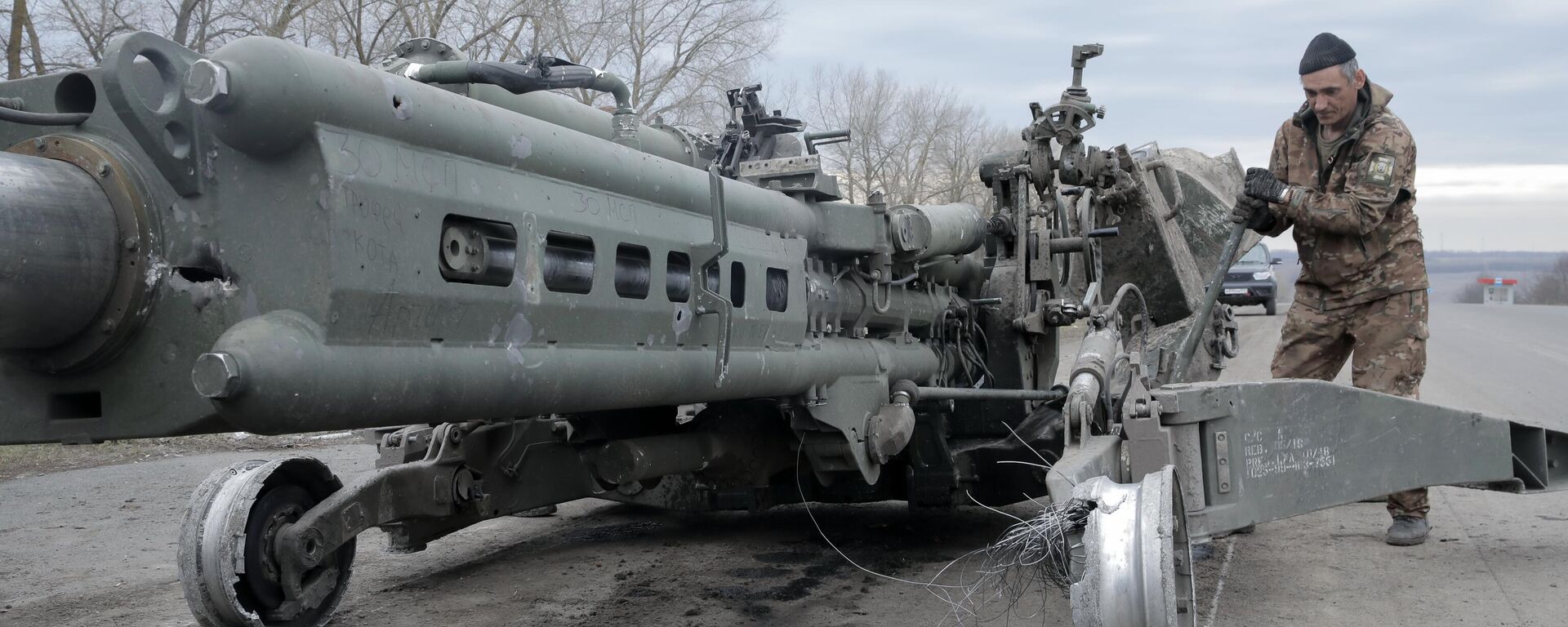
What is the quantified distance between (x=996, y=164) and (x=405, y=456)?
3318 mm

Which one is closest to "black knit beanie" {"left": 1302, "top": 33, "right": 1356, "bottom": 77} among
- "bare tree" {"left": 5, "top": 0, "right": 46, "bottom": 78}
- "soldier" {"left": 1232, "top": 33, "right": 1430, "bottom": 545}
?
"soldier" {"left": 1232, "top": 33, "right": 1430, "bottom": 545}

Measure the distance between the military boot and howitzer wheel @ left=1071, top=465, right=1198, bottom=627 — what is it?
318 cm

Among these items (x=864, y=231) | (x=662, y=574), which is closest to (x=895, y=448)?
(x=864, y=231)

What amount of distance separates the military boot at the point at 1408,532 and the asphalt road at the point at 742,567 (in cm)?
5

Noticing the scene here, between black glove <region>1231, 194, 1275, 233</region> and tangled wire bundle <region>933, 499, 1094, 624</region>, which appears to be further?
black glove <region>1231, 194, 1275, 233</region>

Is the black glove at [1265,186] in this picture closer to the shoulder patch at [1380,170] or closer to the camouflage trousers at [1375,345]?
the shoulder patch at [1380,170]

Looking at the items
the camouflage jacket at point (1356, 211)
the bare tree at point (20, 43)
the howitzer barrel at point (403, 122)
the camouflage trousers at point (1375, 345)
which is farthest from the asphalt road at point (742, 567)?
the bare tree at point (20, 43)

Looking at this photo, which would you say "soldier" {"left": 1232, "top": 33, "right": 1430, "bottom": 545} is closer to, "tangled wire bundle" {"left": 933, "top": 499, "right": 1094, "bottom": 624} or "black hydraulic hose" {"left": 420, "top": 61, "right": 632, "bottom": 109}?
"tangled wire bundle" {"left": 933, "top": 499, "right": 1094, "bottom": 624}

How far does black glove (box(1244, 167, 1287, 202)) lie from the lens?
5.75 metres

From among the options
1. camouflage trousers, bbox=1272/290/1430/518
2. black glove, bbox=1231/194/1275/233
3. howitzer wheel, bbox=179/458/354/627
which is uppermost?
black glove, bbox=1231/194/1275/233

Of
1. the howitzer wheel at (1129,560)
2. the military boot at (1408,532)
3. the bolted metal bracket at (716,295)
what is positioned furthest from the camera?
the military boot at (1408,532)

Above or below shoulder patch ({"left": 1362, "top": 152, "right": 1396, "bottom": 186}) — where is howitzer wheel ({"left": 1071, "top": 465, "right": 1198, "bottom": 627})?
below

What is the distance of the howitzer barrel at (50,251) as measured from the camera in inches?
106

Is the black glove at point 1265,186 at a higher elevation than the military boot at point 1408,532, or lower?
higher
